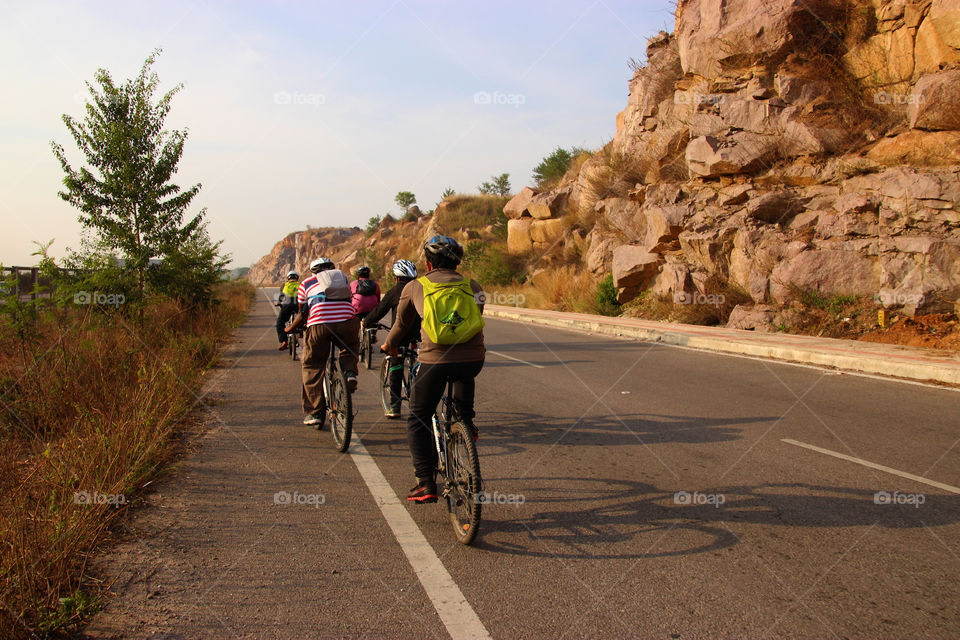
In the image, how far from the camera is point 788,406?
27.7 ft

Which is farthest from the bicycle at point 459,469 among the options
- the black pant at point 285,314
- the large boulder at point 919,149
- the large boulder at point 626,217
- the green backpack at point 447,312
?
the large boulder at point 626,217

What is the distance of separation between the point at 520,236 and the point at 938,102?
78.7 ft

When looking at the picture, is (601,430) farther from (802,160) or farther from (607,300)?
(607,300)

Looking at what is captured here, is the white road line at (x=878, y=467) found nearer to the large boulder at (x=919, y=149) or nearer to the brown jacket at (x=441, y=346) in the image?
the brown jacket at (x=441, y=346)

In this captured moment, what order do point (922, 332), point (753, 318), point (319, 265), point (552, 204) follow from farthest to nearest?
1. point (552, 204)
2. point (753, 318)
3. point (922, 332)
4. point (319, 265)

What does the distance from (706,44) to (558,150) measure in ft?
78.9

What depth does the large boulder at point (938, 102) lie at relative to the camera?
15.9 meters

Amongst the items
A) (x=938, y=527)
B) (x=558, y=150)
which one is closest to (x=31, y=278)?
(x=938, y=527)

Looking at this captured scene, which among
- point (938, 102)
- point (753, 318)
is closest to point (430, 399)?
point (753, 318)

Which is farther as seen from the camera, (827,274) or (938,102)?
(827,274)

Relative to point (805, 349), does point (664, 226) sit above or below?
above

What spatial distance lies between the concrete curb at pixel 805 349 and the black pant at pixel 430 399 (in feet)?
28.5

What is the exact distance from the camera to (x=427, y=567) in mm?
3877

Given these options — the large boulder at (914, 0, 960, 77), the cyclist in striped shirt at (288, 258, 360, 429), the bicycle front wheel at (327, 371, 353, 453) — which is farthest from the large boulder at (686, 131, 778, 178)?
the bicycle front wheel at (327, 371, 353, 453)
